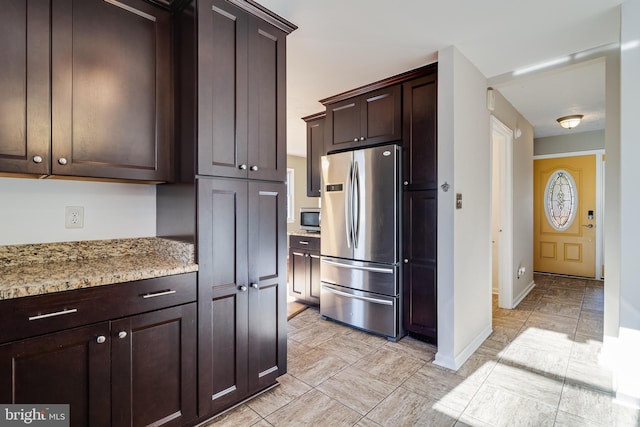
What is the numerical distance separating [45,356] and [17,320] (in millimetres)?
188

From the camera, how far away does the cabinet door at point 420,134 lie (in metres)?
2.71

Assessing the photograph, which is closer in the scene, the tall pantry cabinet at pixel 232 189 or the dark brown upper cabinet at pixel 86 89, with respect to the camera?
the dark brown upper cabinet at pixel 86 89

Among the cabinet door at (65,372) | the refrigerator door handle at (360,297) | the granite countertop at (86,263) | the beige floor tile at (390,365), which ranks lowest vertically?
the beige floor tile at (390,365)

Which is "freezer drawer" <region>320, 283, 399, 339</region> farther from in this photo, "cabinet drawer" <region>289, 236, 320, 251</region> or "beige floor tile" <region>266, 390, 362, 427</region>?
"beige floor tile" <region>266, 390, 362, 427</region>

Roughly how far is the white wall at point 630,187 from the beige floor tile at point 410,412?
3.71ft

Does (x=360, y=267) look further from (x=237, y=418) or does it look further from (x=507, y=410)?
(x=237, y=418)

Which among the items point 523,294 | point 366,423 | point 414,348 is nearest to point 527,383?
point 414,348

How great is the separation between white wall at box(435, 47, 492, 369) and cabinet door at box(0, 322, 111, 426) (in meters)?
2.24

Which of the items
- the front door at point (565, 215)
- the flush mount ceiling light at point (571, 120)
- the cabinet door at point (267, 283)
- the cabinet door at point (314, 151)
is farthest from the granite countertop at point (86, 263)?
the front door at point (565, 215)

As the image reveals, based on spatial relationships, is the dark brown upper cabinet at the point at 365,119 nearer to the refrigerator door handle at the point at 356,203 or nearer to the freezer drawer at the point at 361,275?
the refrigerator door handle at the point at 356,203

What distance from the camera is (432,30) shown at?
2.16 meters

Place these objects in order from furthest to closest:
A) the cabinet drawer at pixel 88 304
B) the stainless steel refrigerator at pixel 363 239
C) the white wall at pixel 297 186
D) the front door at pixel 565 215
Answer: the white wall at pixel 297 186 → the front door at pixel 565 215 → the stainless steel refrigerator at pixel 363 239 → the cabinet drawer at pixel 88 304

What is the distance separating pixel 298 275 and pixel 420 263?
1682 mm

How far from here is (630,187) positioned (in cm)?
182
